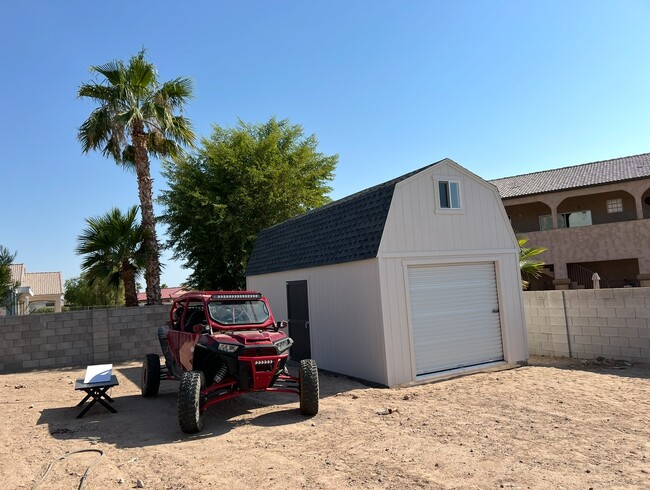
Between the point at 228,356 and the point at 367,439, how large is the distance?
231cm

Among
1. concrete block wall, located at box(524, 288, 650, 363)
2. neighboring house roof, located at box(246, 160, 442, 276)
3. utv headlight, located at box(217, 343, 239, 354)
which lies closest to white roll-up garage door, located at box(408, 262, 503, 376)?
neighboring house roof, located at box(246, 160, 442, 276)

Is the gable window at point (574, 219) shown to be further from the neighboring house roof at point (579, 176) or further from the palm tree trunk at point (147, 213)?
the palm tree trunk at point (147, 213)

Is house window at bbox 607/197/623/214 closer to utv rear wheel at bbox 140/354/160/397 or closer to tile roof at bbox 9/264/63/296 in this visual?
utv rear wheel at bbox 140/354/160/397

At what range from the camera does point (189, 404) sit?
21.7ft

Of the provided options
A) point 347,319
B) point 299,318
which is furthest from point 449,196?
point 299,318

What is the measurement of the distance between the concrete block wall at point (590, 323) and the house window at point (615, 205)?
1914 cm

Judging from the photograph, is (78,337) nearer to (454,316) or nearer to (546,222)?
(454,316)

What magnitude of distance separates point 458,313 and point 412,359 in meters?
1.68

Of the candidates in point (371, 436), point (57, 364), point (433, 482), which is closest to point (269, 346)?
point (371, 436)

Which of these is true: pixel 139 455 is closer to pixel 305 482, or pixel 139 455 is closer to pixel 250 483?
pixel 250 483

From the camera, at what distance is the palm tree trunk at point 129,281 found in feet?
52.6

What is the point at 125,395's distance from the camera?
397 inches

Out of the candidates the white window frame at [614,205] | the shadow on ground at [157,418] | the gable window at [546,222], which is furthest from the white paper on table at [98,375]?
the white window frame at [614,205]

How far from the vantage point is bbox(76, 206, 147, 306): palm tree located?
15477mm
